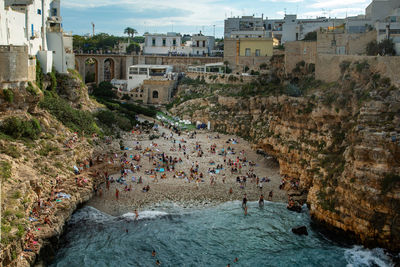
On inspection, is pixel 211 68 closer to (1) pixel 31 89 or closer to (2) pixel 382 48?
(2) pixel 382 48

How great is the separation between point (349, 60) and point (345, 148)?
978cm

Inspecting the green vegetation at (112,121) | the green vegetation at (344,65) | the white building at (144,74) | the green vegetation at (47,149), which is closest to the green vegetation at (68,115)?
the green vegetation at (112,121)

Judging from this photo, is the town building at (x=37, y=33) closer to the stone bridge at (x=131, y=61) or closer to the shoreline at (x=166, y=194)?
the shoreline at (x=166, y=194)

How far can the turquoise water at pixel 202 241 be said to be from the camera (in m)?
20.9

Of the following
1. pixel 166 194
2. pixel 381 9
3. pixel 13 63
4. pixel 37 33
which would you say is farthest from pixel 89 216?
pixel 381 9

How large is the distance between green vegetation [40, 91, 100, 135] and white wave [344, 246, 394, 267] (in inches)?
975

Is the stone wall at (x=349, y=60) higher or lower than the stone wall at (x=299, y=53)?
lower

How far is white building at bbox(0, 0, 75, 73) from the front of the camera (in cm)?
3183

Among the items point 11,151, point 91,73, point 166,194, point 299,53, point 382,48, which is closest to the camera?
point 11,151

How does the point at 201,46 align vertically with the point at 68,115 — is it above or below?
above

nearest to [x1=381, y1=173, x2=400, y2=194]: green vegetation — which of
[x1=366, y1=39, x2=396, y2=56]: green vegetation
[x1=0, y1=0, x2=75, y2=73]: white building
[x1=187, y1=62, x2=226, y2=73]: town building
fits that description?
[x1=366, y1=39, x2=396, y2=56]: green vegetation

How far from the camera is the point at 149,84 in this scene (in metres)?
60.1

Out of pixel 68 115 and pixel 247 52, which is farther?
pixel 247 52

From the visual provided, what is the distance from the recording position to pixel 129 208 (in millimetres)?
26656
